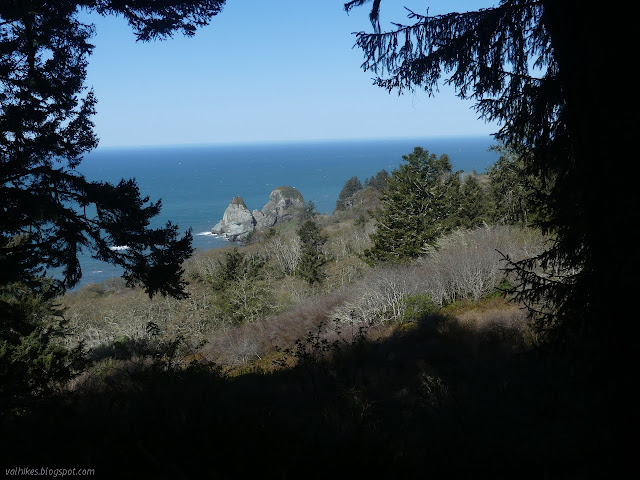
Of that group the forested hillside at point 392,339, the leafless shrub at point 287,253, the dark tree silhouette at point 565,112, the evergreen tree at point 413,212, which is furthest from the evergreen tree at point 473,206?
the dark tree silhouette at point 565,112

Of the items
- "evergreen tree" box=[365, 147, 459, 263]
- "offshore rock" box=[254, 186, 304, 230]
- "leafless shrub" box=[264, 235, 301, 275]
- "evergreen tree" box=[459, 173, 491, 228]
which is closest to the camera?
"evergreen tree" box=[365, 147, 459, 263]

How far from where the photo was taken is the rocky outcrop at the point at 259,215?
87688mm

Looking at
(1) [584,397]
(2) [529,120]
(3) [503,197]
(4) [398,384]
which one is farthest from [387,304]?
(3) [503,197]

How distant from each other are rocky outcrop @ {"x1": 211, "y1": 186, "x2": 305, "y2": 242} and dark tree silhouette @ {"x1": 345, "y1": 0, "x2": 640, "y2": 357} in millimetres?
80893

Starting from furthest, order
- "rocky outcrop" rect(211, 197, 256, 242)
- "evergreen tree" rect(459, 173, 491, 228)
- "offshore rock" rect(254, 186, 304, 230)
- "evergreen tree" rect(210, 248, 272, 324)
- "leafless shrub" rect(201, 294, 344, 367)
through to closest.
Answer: "offshore rock" rect(254, 186, 304, 230) → "rocky outcrop" rect(211, 197, 256, 242) → "evergreen tree" rect(459, 173, 491, 228) → "evergreen tree" rect(210, 248, 272, 324) → "leafless shrub" rect(201, 294, 344, 367)

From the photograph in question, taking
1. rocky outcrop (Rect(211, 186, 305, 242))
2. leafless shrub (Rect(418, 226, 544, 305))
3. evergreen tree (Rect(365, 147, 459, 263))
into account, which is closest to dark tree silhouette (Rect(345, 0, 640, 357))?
leafless shrub (Rect(418, 226, 544, 305))

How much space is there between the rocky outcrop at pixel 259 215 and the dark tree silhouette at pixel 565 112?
80.9 meters

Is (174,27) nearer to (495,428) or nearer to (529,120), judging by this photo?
(529,120)

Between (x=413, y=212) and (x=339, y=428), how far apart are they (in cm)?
2358

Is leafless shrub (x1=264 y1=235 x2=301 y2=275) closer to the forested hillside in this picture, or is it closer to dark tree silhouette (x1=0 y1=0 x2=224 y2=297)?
the forested hillside

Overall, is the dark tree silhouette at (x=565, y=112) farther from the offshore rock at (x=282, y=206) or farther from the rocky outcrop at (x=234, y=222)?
the offshore rock at (x=282, y=206)

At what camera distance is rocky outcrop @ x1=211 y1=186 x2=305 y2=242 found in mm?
87688

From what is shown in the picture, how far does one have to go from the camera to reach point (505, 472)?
3299 mm

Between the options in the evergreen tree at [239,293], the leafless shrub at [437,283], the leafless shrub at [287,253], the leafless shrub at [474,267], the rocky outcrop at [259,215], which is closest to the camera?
the leafless shrub at [437,283]
